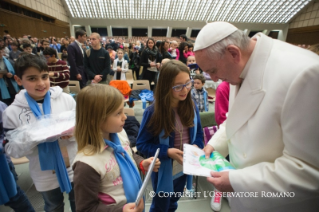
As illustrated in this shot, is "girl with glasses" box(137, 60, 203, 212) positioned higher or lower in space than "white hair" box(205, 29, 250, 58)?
lower

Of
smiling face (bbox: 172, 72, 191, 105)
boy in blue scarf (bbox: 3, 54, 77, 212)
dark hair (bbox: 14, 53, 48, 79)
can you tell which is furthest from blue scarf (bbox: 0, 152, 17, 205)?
smiling face (bbox: 172, 72, 191, 105)

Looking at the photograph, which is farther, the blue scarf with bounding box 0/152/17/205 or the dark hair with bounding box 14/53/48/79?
the blue scarf with bounding box 0/152/17/205

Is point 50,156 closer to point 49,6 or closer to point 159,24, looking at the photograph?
point 49,6

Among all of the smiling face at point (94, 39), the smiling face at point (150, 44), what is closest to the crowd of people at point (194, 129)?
the smiling face at point (94, 39)

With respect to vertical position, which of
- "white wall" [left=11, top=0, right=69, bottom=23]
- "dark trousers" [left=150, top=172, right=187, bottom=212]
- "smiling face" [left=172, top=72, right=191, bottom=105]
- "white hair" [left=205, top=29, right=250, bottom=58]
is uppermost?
"white wall" [left=11, top=0, right=69, bottom=23]

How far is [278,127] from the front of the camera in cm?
87

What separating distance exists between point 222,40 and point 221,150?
0.89 m

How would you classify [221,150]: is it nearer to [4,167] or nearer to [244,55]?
[244,55]

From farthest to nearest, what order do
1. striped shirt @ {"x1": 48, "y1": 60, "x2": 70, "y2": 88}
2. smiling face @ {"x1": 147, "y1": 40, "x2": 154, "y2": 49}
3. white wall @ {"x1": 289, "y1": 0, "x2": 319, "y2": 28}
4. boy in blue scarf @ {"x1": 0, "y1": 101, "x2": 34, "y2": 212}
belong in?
white wall @ {"x1": 289, "y1": 0, "x2": 319, "y2": 28}
smiling face @ {"x1": 147, "y1": 40, "x2": 154, "y2": 49}
striped shirt @ {"x1": 48, "y1": 60, "x2": 70, "y2": 88}
boy in blue scarf @ {"x1": 0, "y1": 101, "x2": 34, "y2": 212}

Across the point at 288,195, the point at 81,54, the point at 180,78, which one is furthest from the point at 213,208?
the point at 81,54

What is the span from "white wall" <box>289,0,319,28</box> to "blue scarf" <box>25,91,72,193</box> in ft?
102

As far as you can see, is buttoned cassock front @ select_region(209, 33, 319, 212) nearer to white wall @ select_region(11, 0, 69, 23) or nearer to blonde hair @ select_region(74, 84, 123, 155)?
blonde hair @ select_region(74, 84, 123, 155)

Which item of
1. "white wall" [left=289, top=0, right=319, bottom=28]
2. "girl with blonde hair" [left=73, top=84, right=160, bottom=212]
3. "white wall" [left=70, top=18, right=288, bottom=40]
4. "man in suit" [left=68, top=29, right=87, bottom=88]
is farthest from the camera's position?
"white wall" [left=70, top=18, right=288, bottom=40]

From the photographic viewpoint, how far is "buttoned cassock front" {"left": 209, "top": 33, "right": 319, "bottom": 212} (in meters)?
0.76
